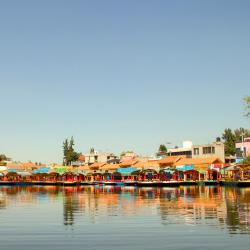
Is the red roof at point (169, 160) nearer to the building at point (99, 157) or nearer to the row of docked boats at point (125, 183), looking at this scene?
the row of docked boats at point (125, 183)

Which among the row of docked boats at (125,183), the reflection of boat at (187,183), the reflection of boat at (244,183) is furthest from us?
the reflection of boat at (187,183)

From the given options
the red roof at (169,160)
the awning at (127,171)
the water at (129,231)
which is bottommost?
the water at (129,231)

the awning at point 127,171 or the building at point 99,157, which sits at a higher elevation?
the building at point 99,157

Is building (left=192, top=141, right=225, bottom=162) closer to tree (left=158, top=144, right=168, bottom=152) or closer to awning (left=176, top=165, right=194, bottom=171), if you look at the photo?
awning (left=176, top=165, right=194, bottom=171)

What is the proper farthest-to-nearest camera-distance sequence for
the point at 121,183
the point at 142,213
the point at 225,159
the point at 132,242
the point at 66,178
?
1. the point at 66,178
2. the point at 225,159
3. the point at 121,183
4. the point at 142,213
5. the point at 132,242

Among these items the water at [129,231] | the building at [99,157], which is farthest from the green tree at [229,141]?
the water at [129,231]

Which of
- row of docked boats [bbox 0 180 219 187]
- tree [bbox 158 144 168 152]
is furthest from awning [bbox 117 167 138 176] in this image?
tree [bbox 158 144 168 152]

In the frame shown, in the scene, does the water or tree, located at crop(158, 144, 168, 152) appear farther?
tree, located at crop(158, 144, 168, 152)

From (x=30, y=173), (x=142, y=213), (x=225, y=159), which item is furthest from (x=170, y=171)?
(x=142, y=213)

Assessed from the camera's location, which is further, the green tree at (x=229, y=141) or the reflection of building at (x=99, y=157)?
the reflection of building at (x=99, y=157)

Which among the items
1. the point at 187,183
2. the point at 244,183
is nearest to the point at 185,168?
the point at 187,183

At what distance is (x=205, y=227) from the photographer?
21.9m

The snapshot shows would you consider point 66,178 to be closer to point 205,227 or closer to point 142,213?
point 142,213

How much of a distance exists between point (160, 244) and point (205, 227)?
4948 mm
